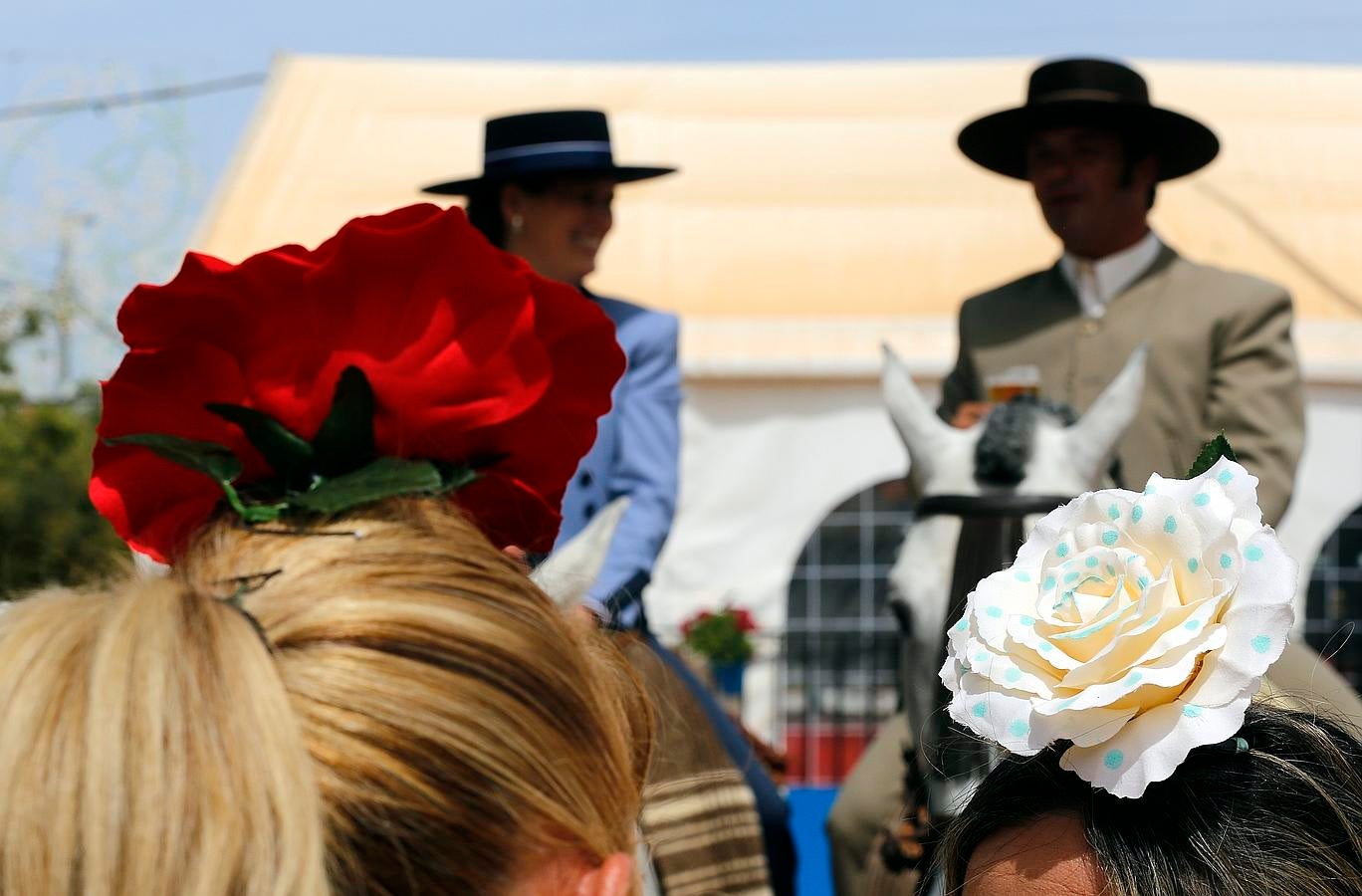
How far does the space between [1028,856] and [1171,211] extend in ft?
35.1

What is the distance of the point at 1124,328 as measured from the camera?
3.69m

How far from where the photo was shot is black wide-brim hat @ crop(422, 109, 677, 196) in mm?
3500

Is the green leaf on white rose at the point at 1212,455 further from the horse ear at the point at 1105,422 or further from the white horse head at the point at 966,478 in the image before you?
the horse ear at the point at 1105,422

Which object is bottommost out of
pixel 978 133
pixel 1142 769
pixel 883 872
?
pixel 883 872

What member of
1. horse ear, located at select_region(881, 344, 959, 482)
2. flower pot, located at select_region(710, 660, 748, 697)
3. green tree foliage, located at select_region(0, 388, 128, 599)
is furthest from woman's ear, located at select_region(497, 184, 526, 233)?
flower pot, located at select_region(710, 660, 748, 697)

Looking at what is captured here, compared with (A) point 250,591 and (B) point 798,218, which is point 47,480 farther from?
(A) point 250,591

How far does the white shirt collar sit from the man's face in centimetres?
2

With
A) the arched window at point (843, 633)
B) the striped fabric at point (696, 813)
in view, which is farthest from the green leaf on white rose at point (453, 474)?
the arched window at point (843, 633)

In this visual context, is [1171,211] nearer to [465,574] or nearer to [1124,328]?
[1124,328]

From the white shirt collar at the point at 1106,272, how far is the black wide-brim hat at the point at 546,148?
1.04m

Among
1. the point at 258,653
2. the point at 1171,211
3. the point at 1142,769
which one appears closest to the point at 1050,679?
the point at 1142,769

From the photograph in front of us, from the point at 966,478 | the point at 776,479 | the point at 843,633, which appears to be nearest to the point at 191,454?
the point at 966,478

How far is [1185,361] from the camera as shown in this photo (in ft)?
11.8

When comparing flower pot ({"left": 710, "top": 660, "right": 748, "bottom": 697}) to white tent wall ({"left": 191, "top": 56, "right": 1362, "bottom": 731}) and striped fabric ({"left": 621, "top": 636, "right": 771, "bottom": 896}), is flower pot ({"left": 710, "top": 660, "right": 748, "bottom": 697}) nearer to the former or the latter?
white tent wall ({"left": 191, "top": 56, "right": 1362, "bottom": 731})
